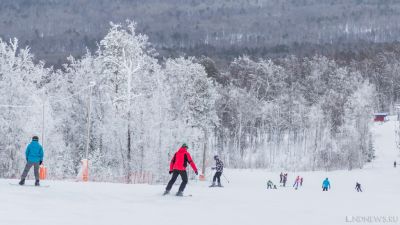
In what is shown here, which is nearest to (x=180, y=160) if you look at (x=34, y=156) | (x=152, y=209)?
(x=152, y=209)

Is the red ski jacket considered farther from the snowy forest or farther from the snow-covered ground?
the snowy forest

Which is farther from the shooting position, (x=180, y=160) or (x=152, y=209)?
(x=180, y=160)

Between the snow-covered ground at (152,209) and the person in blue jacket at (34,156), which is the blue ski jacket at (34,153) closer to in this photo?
the person in blue jacket at (34,156)

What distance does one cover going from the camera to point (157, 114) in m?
54.5

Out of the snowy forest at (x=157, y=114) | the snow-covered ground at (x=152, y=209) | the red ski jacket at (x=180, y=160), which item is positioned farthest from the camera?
the snowy forest at (x=157, y=114)

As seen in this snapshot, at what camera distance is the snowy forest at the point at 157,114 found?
48.3m

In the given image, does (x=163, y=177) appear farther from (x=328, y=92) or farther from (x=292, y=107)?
(x=328, y=92)

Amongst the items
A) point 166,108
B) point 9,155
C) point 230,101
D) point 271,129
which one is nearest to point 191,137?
point 166,108

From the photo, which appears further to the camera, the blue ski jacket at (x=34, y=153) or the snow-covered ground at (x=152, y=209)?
the blue ski jacket at (x=34, y=153)

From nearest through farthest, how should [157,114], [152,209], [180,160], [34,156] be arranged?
[152,209], [180,160], [34,156], [157,114]

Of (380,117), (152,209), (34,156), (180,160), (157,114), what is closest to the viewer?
(152,209)

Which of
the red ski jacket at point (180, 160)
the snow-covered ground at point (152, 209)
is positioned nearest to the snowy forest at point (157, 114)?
the snow-covered ground at point (152, 209)

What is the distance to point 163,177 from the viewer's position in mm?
53562

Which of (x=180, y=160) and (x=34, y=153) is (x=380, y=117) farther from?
(x=34, y=153)
